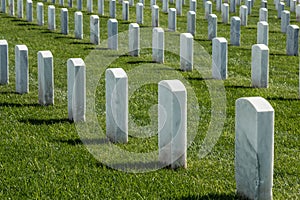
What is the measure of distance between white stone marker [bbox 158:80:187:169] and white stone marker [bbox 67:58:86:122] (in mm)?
2282

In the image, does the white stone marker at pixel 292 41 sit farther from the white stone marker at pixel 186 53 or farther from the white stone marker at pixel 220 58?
the white stone marker at pixel 220 58

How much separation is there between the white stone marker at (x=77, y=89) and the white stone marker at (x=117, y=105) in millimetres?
1039

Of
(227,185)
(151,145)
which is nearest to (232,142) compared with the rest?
(151,145)

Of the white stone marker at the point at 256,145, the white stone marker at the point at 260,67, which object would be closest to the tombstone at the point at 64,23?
the white stone marker at the point at 260,67

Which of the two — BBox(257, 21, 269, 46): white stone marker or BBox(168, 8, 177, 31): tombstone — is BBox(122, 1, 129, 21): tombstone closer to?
BBox(168, 8, 177, 31): tombstone

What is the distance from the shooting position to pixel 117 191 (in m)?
7.33

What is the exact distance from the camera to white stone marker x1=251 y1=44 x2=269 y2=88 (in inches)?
506

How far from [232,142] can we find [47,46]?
30.1 ft

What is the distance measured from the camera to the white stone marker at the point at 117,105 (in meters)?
8.99

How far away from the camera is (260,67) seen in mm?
12977

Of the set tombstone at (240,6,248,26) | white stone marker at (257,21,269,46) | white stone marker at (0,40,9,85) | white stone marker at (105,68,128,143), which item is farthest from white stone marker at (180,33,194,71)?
tombstone at (240,6,248,26)

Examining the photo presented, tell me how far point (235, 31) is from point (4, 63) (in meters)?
7.26

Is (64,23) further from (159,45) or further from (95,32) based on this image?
(159,45)

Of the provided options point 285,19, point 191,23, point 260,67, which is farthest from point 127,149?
point 285,19
